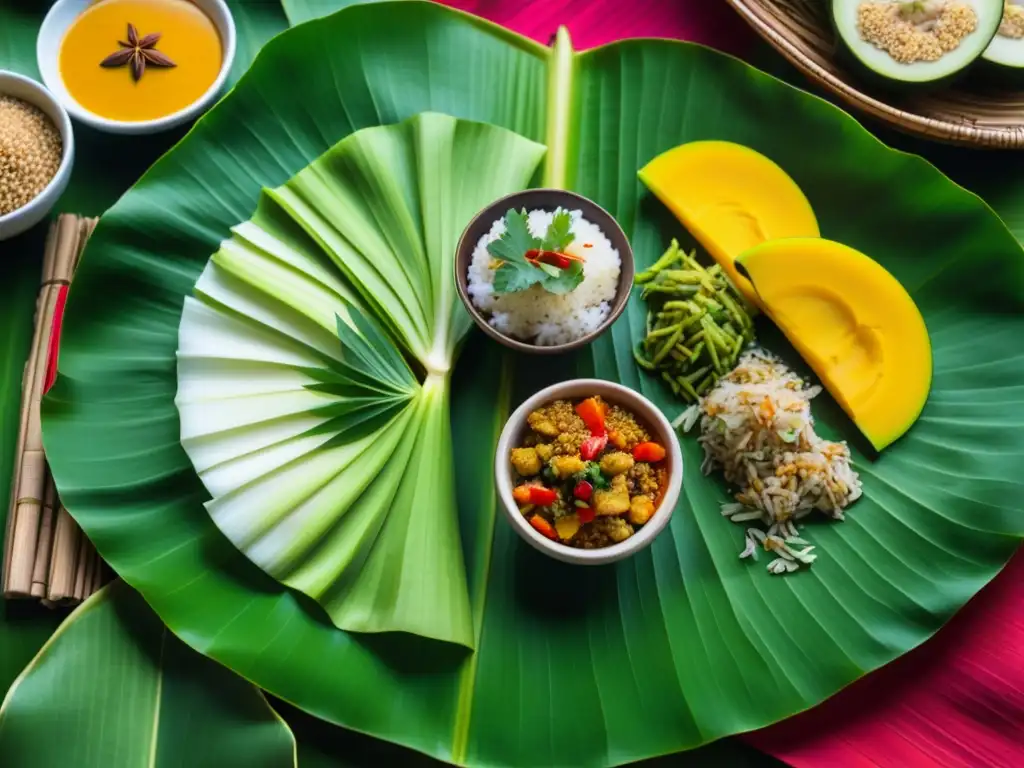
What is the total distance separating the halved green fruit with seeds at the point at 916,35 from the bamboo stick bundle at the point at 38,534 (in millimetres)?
2774

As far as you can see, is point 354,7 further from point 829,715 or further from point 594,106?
point 829,715

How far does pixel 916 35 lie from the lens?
3049 millimetres

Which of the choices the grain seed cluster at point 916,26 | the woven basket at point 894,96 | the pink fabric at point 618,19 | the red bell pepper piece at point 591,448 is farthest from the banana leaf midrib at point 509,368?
the grain seed cluster at point 916,26

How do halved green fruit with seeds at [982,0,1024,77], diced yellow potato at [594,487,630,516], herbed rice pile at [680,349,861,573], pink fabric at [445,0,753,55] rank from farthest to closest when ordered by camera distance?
1. pink fabric at [445,0,753,55]
2. halved green fruit with seeds at [982,0,1024,77]
3. herbed rice pile at [680,349,861,573]
4. diced yellow potato at [594,487,630,516]

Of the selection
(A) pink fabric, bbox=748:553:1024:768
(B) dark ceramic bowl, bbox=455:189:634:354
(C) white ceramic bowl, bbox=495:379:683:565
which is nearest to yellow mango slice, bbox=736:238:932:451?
(B) dark ceramic bowl, bbox=455:189:634:354

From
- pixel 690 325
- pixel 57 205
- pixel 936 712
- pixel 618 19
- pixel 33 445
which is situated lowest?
pixel 936 712

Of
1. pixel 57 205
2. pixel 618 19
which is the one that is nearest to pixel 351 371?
pixel 57 205

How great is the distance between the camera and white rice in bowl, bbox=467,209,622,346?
8.98ft

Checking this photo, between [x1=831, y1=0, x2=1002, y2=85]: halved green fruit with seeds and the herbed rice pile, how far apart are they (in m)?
1.13

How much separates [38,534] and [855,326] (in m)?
2.53

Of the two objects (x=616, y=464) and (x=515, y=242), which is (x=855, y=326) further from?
(x=515, y=242)

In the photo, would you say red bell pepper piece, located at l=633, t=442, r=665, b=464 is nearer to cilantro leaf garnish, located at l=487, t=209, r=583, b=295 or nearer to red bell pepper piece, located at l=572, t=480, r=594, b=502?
red bell pepper piece, located at l=572, t=480, r=594, b=502

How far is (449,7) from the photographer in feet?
10.3

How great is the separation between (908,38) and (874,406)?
1237 millimetres
